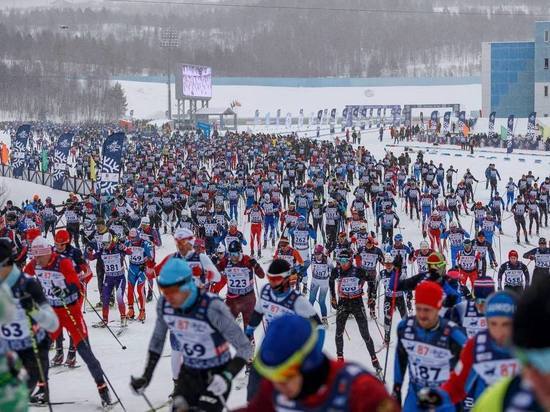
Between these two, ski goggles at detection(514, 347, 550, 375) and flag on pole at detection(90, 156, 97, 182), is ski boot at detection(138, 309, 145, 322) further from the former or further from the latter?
flag on pole at detection(90, 156, 97, 182)

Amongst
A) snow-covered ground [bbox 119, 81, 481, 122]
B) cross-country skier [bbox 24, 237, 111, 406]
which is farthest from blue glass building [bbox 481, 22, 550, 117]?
cross-country skier [bbox 24, 237, 111, 406]

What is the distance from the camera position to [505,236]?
24906 mm

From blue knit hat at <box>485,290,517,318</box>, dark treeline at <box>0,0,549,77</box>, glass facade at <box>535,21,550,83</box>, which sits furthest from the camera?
dark treeline at <box>0,0,549,77</box>

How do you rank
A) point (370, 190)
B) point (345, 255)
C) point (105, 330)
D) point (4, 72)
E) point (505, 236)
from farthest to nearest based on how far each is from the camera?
point (4, 72) → point (370, 190) → point (505, 236) → point (105, 330) → point (345, 255)

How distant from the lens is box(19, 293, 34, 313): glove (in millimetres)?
6578

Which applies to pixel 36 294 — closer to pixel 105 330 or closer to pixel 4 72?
pixel 105 330

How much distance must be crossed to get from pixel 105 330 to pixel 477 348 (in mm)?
8754

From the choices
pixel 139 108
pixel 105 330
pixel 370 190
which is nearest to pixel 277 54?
pixel 139 108

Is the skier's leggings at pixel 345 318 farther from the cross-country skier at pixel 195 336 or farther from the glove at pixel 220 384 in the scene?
the glove at pixel 220 384

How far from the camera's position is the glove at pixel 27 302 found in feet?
21.6

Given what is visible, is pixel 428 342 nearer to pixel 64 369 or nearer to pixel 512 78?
pixel 64 369

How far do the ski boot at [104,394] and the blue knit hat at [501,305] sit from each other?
5.02 metres

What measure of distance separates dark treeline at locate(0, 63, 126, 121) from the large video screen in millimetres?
29912

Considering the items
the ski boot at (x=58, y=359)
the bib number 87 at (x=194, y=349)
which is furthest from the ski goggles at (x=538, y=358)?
the ski boot at (x=58, y=359)
